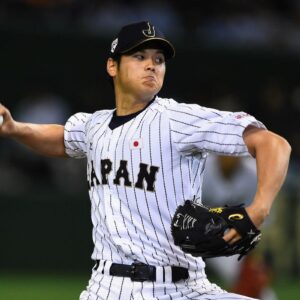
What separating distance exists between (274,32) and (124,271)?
37.2ft

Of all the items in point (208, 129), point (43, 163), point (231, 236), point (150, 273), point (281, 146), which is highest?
point (43, 163)

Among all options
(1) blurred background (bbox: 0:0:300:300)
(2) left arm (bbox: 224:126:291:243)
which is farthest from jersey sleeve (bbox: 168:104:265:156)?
(1) blurred background (bbox: 0:0:300:300)

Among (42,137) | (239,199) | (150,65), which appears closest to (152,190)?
(150,65)

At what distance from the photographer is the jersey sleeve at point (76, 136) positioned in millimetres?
5977

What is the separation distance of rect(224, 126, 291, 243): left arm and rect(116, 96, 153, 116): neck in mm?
1004

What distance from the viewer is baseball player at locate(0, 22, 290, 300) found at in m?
5.18

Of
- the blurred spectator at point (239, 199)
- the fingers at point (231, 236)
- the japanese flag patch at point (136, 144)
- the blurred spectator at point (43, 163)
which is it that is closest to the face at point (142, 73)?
the japanese flag patch at point (136, 144)

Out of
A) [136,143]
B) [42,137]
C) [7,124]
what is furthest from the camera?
[42,137]

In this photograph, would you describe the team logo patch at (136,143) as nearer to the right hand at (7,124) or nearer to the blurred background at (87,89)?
the right hand at (7,124)

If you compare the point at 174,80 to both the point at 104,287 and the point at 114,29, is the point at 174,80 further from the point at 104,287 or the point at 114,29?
the point at 104,287

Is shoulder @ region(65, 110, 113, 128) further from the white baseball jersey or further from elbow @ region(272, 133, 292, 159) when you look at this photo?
elbow @ region(272, 133, 292, 159)

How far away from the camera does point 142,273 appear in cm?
525

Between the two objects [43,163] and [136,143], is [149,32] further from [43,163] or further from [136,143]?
[43,163]

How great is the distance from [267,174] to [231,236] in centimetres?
34
